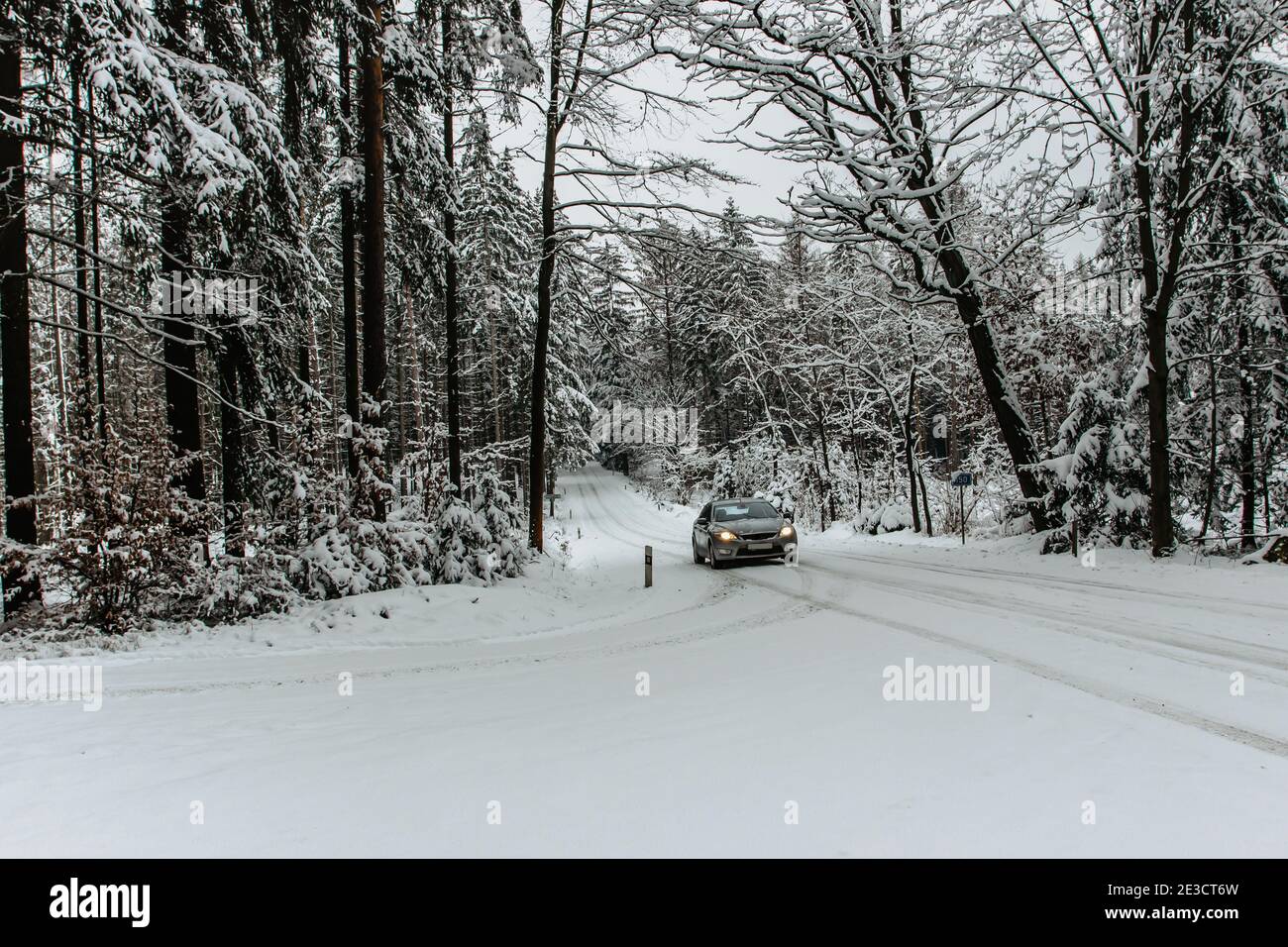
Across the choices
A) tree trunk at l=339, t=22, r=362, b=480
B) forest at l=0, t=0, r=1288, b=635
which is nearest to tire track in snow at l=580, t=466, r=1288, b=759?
forest at l=0, t=0, r=1288, b=635

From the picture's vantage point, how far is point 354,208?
13.5 metres

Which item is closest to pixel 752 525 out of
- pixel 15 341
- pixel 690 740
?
pixel 690 740

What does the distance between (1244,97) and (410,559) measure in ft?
52.1

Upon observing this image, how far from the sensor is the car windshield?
55.1 ft

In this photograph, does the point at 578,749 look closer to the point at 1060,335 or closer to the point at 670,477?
the point at 1060,335

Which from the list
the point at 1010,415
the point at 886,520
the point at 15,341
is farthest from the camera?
the point at 886,520

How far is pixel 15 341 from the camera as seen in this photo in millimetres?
9359

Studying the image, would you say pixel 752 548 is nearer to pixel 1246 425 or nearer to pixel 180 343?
pixel 1246 425

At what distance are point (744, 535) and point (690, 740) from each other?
11.5m

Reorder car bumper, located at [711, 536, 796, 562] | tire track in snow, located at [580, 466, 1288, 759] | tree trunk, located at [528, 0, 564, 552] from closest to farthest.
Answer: tire track in snow, located at [580, 466, 1288, 759] < tree trunk, located at [528, 0, 564, 552] < car bumper, located at [711, 536, 796, 562]

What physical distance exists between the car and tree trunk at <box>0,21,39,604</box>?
39.2ft

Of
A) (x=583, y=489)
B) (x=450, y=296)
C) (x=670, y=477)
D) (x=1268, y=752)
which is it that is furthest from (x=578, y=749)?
(x=583, y=489)

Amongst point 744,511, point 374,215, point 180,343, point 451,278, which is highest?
point 451,278

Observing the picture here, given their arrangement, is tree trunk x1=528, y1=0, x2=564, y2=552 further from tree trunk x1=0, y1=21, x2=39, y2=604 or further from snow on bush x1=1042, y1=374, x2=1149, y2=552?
snow on bush x1=1042, y1=374, x2=1149, y2=552
